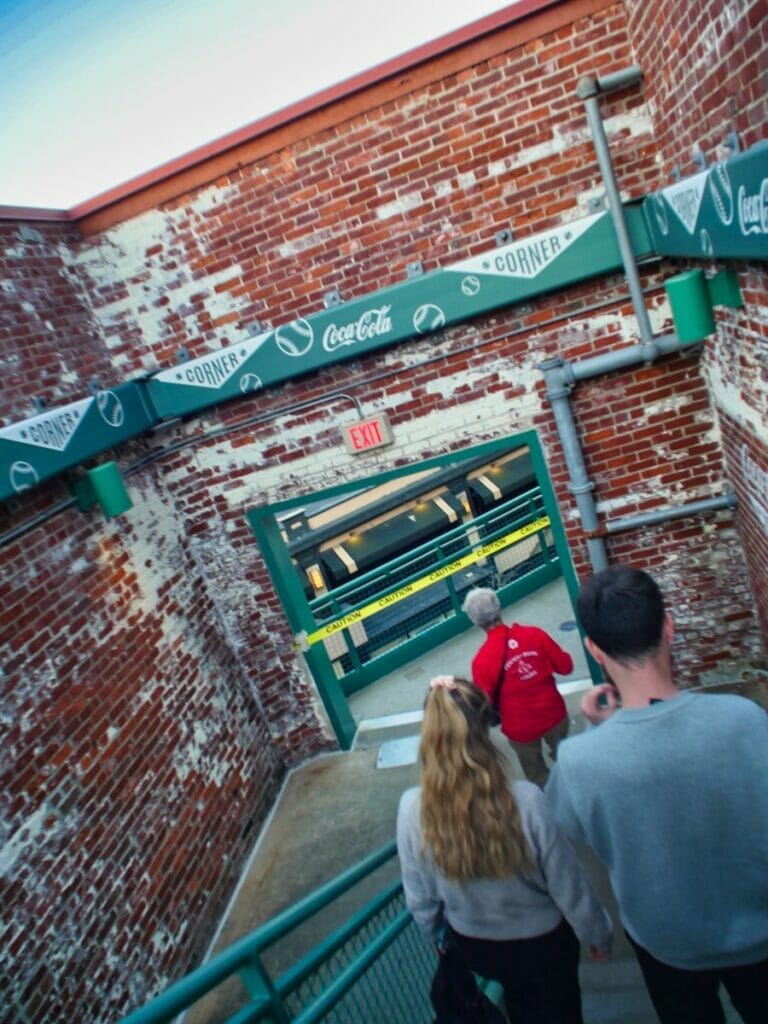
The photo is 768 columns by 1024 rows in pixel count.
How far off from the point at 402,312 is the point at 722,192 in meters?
2.42

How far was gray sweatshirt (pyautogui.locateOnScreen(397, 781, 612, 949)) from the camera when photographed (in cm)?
204

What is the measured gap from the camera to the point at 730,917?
1.66 meters

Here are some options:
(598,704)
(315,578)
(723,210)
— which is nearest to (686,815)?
(598,704)

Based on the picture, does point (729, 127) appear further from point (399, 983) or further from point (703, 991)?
point (399, 983)

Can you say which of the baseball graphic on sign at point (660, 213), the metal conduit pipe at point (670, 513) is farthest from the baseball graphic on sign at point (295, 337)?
the metal conduit pipe at point (670, 513)

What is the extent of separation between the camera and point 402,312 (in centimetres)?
450

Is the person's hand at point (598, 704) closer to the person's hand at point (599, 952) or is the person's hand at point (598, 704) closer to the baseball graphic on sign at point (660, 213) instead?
the person's hand at point (599, 952)

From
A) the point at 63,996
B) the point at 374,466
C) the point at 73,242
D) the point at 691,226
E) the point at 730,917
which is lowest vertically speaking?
the point at 63,996

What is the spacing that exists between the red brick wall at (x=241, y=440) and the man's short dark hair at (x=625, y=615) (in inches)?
81.8

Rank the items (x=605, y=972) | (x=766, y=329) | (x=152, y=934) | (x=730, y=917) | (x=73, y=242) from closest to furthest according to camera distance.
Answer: (x=730, y=917), (x=766, y=329), (x=605, y=972), (x=152, y=934), (x=73, y=242)

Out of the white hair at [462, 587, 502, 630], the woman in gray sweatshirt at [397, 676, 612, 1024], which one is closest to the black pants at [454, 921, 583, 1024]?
the woman in gray sweatshirt at [397, 676, 612, 1024]

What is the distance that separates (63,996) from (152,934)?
75 centimetres

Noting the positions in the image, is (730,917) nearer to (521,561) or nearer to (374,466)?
(374,466)

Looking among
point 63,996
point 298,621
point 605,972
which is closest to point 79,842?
point 63,996
